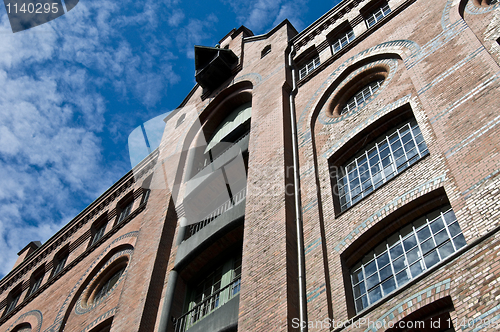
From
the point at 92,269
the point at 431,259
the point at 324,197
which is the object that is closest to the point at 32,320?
the point at 92,269

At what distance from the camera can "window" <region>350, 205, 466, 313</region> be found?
767 centimetres

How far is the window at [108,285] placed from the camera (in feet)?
49.7

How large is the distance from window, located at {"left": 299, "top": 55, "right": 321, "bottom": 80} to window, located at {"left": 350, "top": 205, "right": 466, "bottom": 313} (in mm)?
8011

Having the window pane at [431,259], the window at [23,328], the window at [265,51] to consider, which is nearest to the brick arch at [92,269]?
the window at [23,328]

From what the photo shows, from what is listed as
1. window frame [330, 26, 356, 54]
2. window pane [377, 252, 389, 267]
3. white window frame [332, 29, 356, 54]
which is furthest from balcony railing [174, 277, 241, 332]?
white window frame [332, 29, 356, 54]

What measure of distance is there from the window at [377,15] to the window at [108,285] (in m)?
10.7

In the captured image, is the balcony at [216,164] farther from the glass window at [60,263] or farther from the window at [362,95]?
the glass window at [60,263]

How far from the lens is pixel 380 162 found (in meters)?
10.4

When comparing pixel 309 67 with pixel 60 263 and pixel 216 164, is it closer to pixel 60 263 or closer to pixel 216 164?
pixel 216 164

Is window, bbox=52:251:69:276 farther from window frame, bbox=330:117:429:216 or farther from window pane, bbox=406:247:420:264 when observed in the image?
window pane, bbox=406:247:420:264

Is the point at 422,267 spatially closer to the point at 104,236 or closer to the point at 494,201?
the point at 494,201

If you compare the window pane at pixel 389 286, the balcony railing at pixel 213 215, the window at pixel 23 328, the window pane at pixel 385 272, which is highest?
the balcony railing at pixel 213 215

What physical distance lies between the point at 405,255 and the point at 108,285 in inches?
404

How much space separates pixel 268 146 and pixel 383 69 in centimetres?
346
